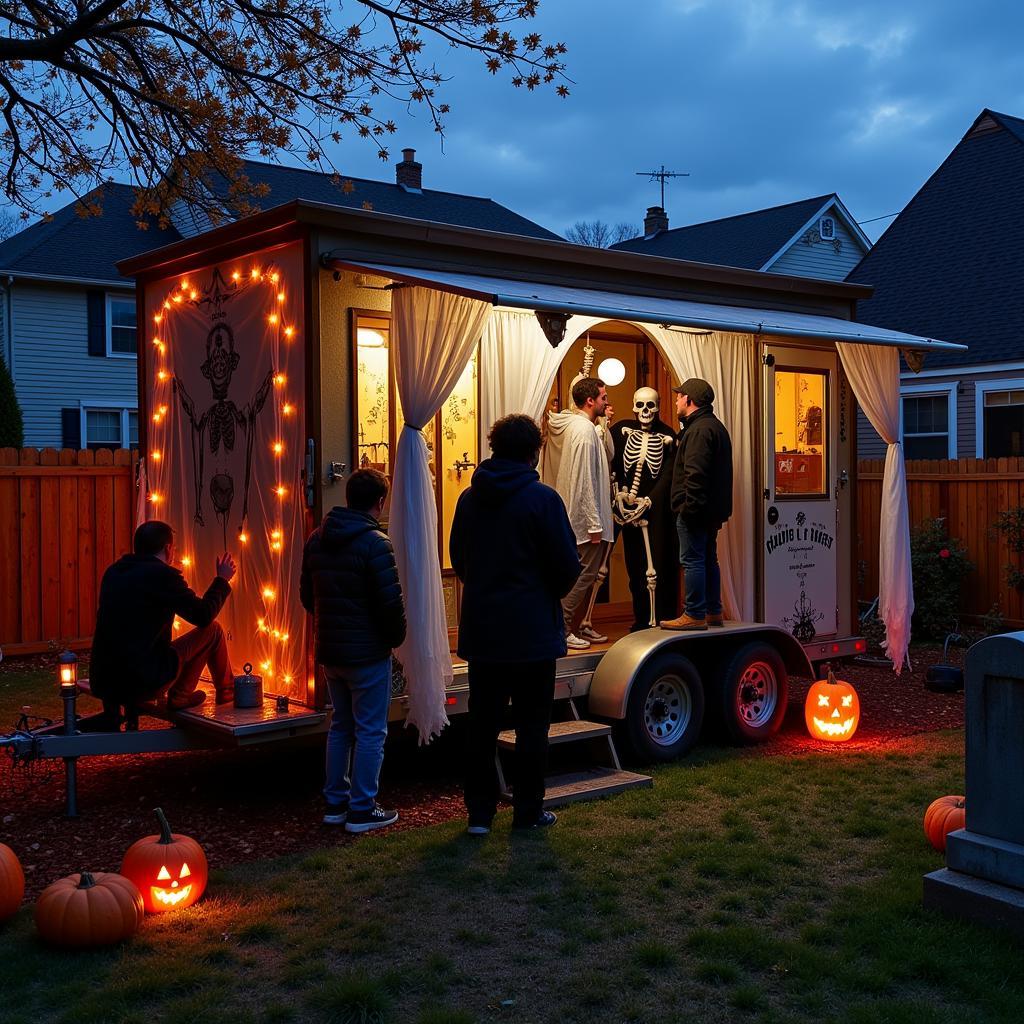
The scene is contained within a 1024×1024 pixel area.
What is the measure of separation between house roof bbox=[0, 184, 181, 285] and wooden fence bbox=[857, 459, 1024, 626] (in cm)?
1418

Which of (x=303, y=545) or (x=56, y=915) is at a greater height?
(x=303, y=545)

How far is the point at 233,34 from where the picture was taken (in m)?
9.41

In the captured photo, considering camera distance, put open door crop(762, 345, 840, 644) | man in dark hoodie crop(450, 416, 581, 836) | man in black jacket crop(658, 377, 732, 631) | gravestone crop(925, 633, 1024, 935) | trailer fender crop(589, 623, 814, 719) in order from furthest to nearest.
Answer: open door crop(762, 345, 840, 644)
man in black jacket crop(658, 377, 732, 631)
trailer fender crop(589, 623, 814, 719)
man in dark hoodie crop(450, 416, 581, 836)
gravestone crop(925, 633, 1024, 935)

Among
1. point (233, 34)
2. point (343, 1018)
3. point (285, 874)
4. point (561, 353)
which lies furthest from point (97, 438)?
point (343, 1018)

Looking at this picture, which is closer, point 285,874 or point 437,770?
point 285,874

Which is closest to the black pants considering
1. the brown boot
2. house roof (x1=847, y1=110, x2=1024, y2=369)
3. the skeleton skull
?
the brown boot

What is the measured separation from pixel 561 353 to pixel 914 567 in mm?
6797

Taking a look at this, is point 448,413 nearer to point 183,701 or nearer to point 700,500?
point 700,500

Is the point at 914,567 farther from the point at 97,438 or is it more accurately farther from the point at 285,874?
the point at 97,438

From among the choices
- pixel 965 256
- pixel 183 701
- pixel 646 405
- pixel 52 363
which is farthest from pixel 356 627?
pixel 52 363

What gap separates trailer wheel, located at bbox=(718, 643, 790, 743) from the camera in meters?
7.80

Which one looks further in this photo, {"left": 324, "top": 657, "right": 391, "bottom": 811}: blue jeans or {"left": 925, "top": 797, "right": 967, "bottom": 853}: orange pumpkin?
{"left": 324, "top": 657, "right": 391, "bottom": 811}: blue jeans

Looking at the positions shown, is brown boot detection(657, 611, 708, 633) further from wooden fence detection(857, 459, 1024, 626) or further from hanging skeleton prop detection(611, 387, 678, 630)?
wooden fence detection(857, 459, 1024, 626)

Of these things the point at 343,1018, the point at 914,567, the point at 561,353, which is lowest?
the point at 343,1018
